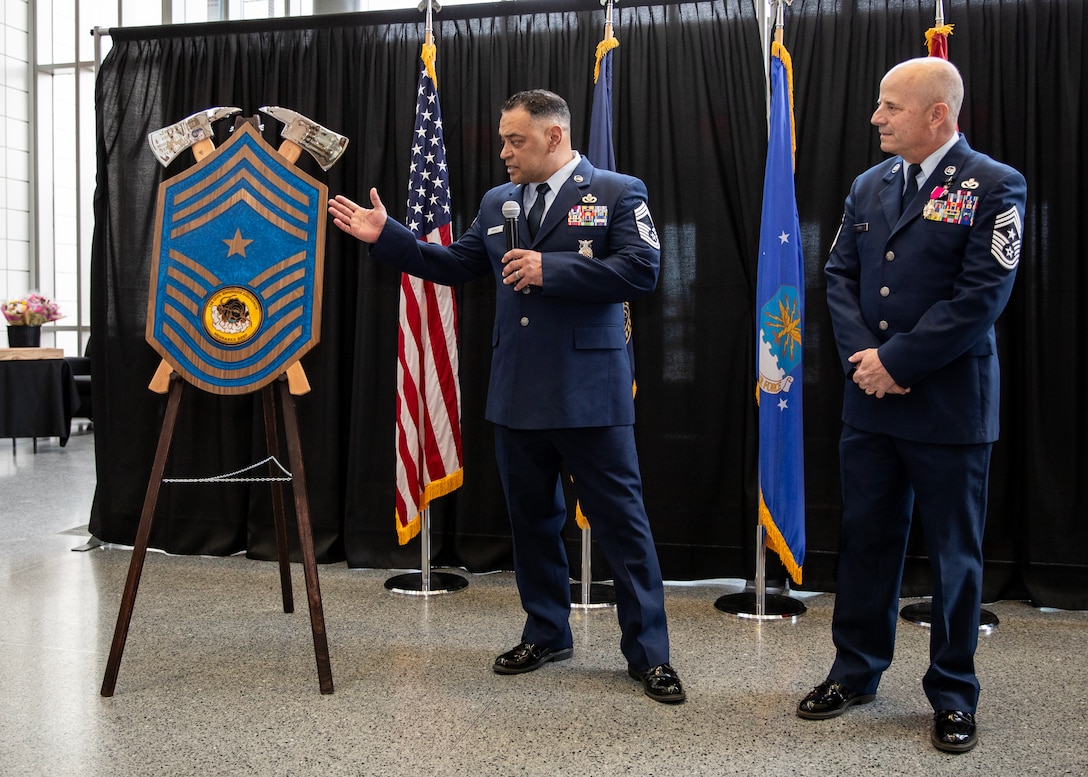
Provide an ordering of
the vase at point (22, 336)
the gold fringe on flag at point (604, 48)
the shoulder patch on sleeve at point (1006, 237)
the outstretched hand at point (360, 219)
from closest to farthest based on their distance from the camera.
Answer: the shoulder patch on sleeve at point (1006, 237) → the outstretched hand at point (360, 219) → the gold fringe on flag at point (604, 48) → the vase at point (22, 336)

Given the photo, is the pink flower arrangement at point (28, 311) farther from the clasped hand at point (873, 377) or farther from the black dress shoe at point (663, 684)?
the clasped hand at point (873, 377)

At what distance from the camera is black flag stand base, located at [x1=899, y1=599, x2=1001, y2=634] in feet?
11.0

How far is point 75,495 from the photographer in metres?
5.98

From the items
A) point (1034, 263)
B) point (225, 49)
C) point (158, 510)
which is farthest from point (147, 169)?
point (1034, 263)

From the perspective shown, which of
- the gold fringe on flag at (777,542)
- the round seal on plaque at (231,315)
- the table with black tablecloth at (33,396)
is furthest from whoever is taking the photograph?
the table with black tablecloth at (33,396)

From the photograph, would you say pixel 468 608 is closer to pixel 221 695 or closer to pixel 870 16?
pixel 221 695

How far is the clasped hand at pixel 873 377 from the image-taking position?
7.43 feet

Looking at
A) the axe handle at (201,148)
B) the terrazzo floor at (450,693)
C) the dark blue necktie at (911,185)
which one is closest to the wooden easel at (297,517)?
the terrazzo floor at (450,693)

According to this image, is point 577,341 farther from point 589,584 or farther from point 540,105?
point 589,584

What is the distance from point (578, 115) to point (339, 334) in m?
1.42

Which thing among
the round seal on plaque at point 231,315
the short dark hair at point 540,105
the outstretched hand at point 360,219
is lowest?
the round seal on plaque at point 231,315

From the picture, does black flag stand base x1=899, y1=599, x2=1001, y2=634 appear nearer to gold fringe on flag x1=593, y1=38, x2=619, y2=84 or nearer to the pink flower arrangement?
gold fringe on flag x1=593, y1=38, x2=619, y2=84

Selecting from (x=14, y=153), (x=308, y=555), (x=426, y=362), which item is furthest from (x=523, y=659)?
(x=14, y=153)

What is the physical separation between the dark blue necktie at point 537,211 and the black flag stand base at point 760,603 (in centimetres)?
152
